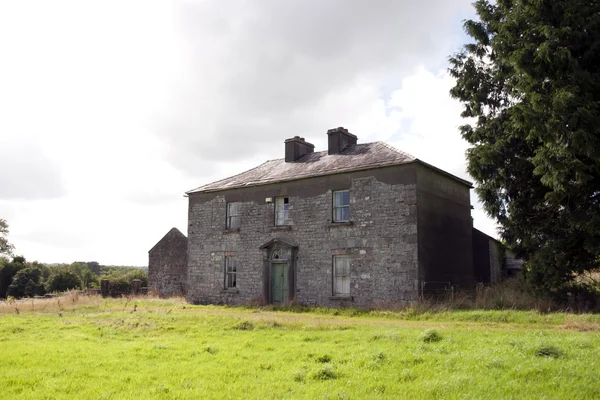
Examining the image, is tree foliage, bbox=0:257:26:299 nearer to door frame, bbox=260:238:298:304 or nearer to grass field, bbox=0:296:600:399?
door frame, bbox=260:238:298:304

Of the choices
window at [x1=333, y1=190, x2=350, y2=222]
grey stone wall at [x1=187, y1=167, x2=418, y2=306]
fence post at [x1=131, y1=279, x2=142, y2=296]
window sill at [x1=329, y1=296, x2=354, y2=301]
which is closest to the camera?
grey stone wall at [x1=187, y1=167, x2=418, y2=306]

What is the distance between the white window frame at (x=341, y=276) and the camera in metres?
20.8

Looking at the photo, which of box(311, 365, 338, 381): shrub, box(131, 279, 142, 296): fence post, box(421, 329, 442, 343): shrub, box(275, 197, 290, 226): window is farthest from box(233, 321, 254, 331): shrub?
box(131, 279, 142, 296): fence post

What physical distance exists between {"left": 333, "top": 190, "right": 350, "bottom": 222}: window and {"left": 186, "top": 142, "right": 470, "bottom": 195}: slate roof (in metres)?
0.95

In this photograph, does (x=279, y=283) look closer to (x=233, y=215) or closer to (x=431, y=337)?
(x=233, y=215)

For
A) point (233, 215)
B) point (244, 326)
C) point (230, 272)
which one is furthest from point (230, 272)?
point (244, 326)

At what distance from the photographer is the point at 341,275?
2100cm

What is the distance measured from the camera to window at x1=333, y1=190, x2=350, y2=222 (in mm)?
21188

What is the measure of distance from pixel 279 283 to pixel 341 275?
3.13 metres

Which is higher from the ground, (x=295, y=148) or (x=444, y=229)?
(x=295, y=148)

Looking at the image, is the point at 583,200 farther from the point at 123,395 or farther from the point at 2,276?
the point at 2,276

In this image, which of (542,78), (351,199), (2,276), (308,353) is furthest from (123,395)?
(2,276)

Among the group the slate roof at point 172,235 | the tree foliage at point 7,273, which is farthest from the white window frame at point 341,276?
the tree foliage at point 7,273

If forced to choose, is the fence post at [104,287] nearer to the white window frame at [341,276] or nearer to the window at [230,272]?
the window at [230,272]
